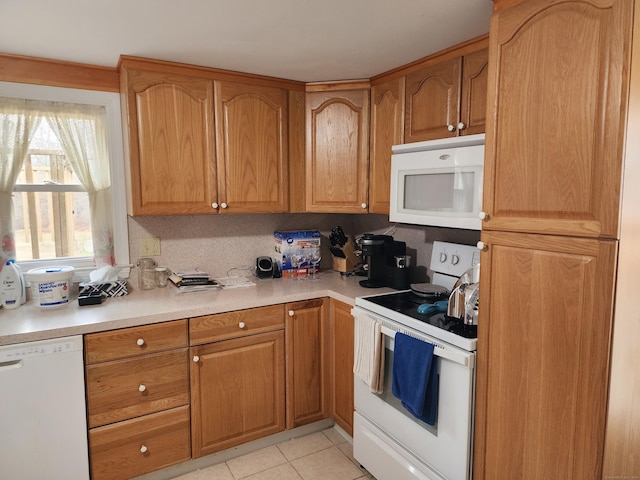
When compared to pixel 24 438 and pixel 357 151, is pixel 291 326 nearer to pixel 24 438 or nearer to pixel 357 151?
pixel 357 151

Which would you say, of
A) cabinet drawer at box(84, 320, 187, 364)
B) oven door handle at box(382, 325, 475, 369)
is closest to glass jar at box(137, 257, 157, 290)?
cabinet drawer at box(84, 320, 187, 364)

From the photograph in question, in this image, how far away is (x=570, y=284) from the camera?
1229 mm

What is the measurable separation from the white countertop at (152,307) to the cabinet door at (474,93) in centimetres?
99

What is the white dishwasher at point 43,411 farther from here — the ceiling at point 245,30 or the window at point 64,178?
the ceiling at point 245,30

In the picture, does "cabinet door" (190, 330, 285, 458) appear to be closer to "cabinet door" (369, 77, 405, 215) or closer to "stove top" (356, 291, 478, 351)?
"stove top" (356, 291, 478, 351)

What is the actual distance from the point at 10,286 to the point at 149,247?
702 millimetres

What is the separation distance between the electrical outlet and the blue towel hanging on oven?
157 centimetres

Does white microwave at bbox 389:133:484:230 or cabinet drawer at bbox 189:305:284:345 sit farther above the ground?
white microwave at bbox 389:133:484:230

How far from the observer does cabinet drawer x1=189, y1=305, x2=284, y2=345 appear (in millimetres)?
2066

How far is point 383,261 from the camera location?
246cm

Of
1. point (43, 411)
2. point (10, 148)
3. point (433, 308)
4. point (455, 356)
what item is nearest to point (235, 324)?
point (43, 411)

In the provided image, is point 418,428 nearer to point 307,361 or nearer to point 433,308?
point 433,308

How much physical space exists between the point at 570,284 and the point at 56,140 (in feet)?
8.14

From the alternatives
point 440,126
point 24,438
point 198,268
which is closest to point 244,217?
point 198,268
